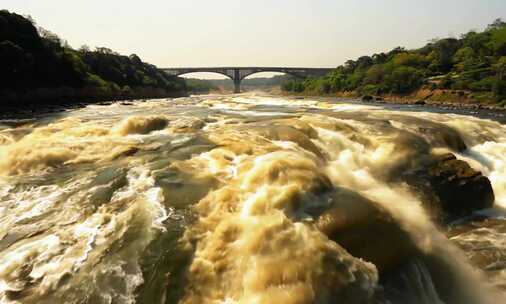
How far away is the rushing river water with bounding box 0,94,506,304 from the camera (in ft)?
20.8

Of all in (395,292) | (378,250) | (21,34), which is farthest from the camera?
(21,34)

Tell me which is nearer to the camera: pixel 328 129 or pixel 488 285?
pixel 488 285

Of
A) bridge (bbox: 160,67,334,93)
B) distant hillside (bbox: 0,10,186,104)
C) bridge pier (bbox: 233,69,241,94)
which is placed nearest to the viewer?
distant hillside (bbox: 0,10,186,104)

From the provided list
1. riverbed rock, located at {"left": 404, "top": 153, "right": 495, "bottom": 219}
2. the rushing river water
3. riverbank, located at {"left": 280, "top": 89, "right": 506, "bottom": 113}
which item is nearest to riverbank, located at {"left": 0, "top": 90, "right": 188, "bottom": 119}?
the rushing river water

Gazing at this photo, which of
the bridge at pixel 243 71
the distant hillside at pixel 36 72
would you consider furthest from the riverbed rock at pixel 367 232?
the bridge at pixel 243 71

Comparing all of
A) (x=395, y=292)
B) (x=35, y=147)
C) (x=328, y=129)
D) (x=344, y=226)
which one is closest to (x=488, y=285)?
(x=395, y=292)

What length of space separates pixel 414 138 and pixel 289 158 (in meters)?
7.12

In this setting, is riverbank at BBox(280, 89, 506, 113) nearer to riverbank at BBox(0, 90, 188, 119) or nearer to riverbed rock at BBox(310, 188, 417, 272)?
riverbed rock at BBox(310, 188, 417, 272)

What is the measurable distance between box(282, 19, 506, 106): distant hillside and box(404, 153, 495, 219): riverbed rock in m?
35.6

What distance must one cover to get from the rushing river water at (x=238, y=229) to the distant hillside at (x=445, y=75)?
127ft

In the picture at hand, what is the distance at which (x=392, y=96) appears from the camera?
59.1m

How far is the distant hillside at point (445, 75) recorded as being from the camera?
156ft

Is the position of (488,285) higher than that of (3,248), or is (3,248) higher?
(3,248)

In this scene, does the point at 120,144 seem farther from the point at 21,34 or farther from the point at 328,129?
the point at 21,34
